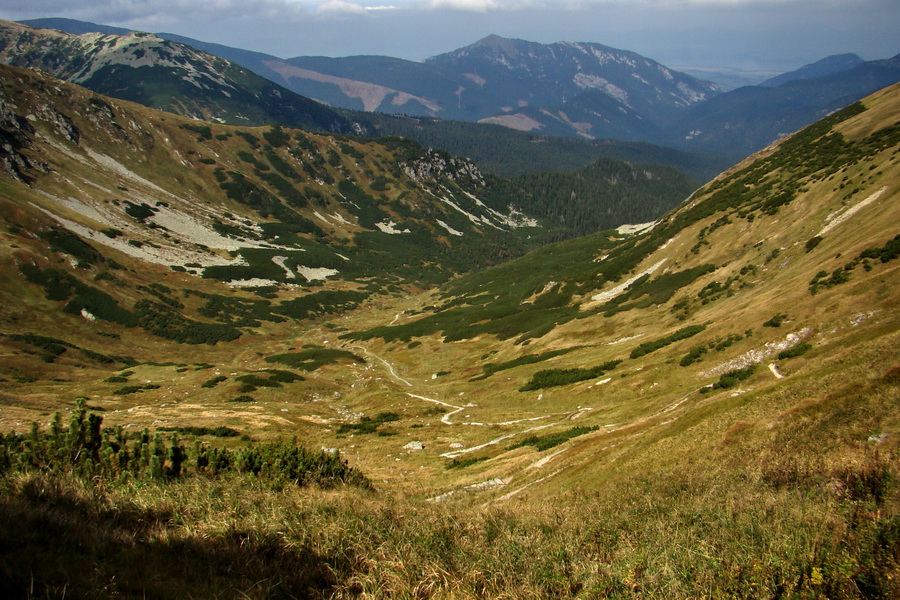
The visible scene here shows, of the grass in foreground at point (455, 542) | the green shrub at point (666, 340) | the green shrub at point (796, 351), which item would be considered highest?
the grass in foreground at point (455, 542)

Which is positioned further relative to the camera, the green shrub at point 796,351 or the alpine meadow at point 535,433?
the green shrub at point 796,351

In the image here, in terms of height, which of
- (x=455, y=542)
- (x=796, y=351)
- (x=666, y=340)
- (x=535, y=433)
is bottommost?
(x=535, y=433)

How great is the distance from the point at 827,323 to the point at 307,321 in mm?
143724

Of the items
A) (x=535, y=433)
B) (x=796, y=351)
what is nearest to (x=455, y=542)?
(x=796, y=351)

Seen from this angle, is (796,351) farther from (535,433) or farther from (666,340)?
(666,340)

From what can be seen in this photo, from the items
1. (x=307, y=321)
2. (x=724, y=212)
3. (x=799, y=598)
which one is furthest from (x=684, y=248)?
(x=307, y=321)

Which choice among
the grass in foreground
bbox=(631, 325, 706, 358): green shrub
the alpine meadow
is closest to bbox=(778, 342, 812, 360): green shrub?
the alpine meadow

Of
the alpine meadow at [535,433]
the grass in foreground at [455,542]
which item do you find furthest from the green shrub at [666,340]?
the grass in foreground at [455,542]

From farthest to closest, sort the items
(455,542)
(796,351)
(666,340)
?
1. (666,340)
2. (796,351)
3. (455,542)

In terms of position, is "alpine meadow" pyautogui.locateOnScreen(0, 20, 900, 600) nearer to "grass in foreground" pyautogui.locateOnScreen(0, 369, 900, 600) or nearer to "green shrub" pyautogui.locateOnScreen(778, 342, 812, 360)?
"grass in foreground" pyautogui.locateOnScreen(0, 369, 900, 600)

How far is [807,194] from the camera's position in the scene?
210 ft

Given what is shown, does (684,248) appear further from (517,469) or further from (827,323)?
(517,469)

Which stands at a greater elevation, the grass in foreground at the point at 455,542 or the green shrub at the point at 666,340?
the grass in foreground at the point at 455,542

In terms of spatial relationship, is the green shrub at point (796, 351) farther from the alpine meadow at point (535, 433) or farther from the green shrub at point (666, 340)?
the green shrub at point (666, 340)
